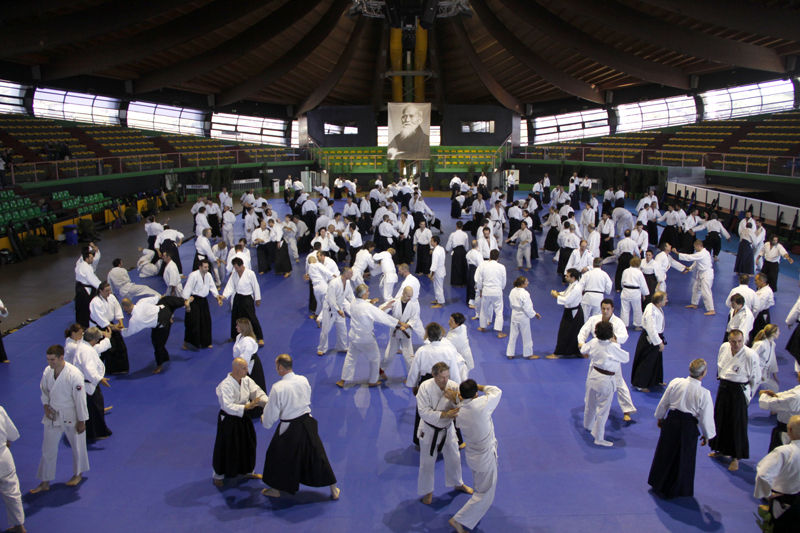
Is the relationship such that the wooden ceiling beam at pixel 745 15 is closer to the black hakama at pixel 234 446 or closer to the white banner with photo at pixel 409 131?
the white banner with photo at pixel 409 131

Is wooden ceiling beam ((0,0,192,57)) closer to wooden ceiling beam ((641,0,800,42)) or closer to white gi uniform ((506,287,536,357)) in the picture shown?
wooden ceiling beam ((641,0,800,42))

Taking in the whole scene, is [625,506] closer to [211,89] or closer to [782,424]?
[782,424]

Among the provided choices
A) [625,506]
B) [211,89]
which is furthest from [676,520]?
[211,89]

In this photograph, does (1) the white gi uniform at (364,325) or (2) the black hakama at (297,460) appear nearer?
(2) the black hakama at (297,460)

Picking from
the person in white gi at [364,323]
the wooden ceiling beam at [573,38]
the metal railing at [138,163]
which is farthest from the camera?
the wooden ceiling beam at [573,38]

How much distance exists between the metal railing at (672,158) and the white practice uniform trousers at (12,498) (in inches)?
896

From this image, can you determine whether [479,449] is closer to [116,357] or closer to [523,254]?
[116,357]

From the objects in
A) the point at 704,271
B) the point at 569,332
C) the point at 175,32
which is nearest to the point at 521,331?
the point at 569,332

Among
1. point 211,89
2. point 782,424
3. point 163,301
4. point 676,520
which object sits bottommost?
point 676,520

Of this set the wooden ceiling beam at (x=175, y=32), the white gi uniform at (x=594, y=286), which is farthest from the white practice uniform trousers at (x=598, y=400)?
the wooden ceiling beam at (x=175, y=32)

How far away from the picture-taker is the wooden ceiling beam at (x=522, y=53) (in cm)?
2697

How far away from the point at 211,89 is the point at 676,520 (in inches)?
1338

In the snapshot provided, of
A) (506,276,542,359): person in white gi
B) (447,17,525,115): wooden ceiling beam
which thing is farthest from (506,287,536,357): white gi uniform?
(447,17,525,115): wooden ceiling beam

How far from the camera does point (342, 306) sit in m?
9.05
